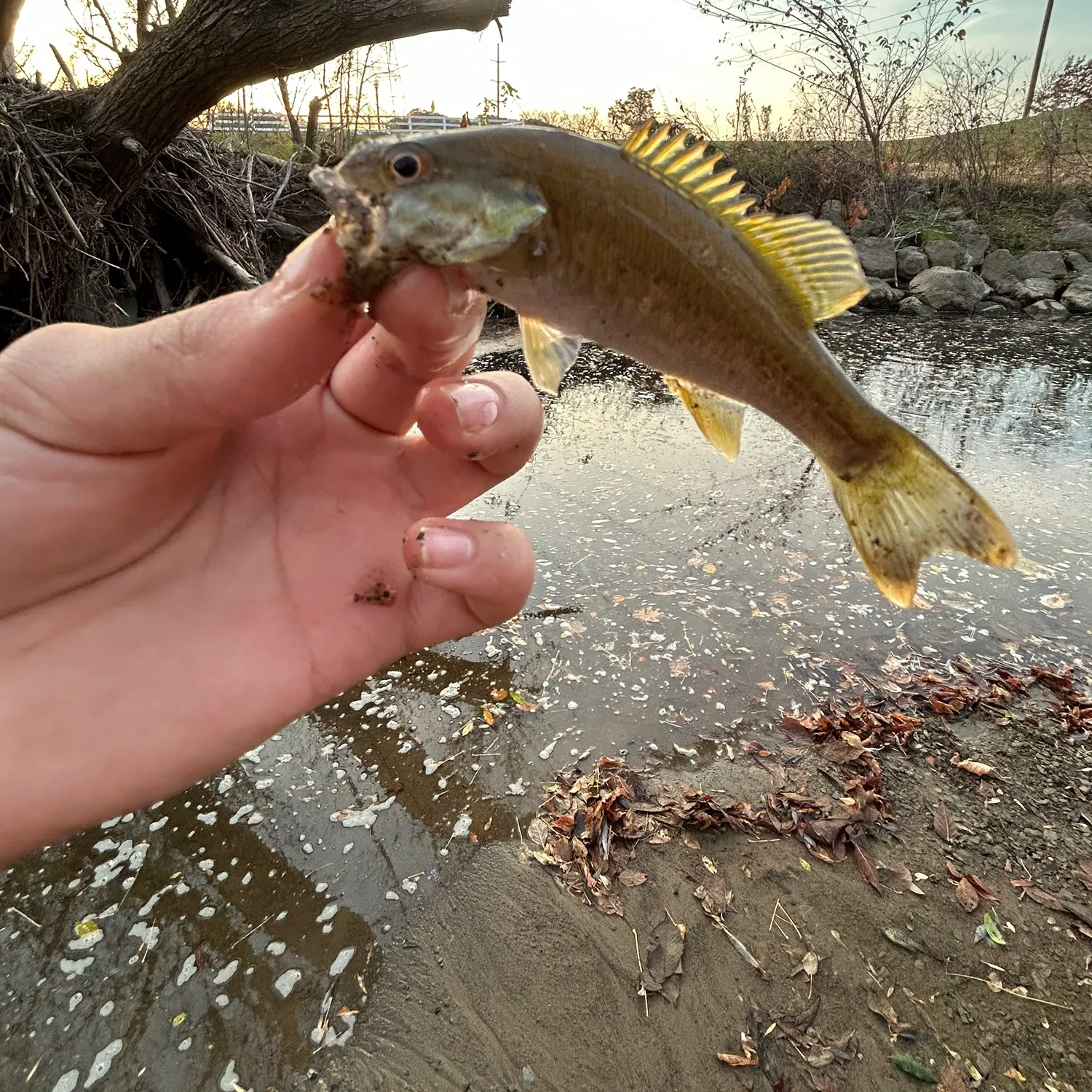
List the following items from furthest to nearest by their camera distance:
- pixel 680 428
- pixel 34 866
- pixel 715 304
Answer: pixel 680 428
pixel 34 866
pixel 715 304

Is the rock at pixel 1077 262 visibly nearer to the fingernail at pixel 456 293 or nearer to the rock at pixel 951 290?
the rock at pixel 951 290

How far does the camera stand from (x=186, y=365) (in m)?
Result: 1.38

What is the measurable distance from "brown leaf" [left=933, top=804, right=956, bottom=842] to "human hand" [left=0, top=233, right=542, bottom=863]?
2476 mm

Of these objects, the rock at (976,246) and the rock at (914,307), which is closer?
the rock at (914,307)

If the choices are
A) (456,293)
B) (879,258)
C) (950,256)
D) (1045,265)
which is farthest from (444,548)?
(1045,265)

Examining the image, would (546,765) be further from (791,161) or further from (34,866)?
(791,161)

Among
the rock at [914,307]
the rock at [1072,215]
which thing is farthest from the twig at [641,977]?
the rock at [1072,215]

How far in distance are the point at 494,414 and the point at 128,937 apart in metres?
2.54

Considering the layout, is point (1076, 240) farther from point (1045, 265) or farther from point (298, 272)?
point (298, 272)

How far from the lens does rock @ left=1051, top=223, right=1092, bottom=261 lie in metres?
16.6

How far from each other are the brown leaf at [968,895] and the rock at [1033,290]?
16232 millimetres

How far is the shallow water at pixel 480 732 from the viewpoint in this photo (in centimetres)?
256

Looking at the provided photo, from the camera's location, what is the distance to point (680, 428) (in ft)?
26.5

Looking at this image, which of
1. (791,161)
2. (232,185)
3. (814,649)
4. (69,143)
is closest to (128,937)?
(814,649)
